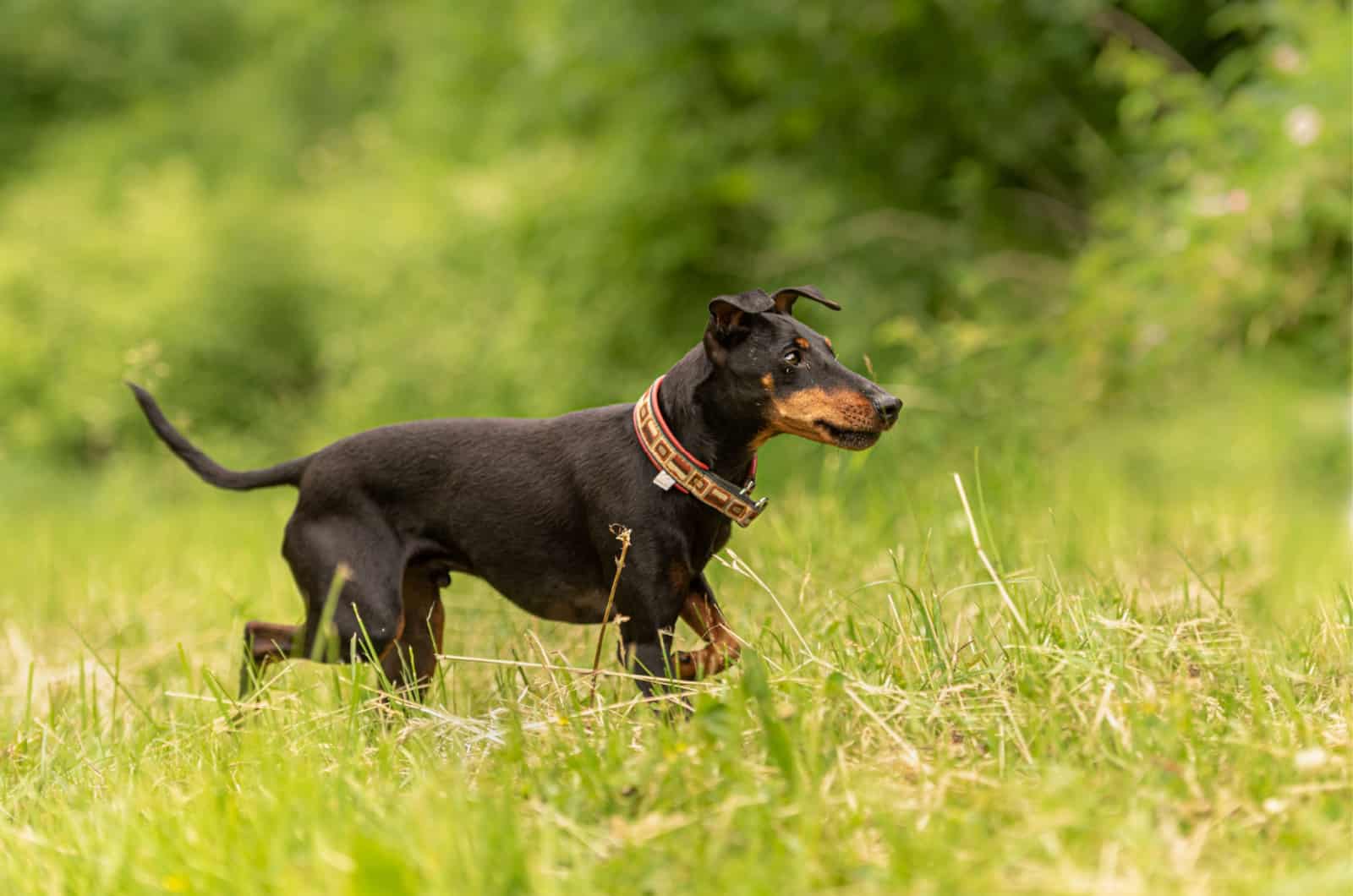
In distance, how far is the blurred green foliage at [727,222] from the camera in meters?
7.21

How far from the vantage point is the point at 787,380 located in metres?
3.17

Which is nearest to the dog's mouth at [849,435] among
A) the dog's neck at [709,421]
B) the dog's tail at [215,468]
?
the dog's neck at [709,421]

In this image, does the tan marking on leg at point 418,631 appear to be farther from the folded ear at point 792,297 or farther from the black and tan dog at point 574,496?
the folded ear at point 792,297

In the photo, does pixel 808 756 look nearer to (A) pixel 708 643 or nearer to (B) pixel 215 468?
(A) pixel 708 643

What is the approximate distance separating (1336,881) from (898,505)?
3098 mm

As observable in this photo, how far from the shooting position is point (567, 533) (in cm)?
345

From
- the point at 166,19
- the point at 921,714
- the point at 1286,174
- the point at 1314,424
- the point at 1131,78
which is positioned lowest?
the point at 1314,424

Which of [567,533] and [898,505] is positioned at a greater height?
[567,533]

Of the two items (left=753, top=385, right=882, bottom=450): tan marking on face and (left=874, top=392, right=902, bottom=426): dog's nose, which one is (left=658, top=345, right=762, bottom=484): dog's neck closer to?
(left=753, top=385, right=882, bottom=450): tan marking on face

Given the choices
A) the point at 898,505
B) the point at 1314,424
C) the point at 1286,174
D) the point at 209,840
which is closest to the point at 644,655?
the point at 209,840

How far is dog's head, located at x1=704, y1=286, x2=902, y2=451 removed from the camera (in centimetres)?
309

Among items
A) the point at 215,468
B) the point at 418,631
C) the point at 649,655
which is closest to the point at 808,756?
the point at 649,655

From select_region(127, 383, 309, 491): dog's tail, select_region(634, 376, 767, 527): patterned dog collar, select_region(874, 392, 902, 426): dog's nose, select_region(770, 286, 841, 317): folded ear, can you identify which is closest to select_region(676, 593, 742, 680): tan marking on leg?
select_region(634, 376, 767, 527): patterned dog collar

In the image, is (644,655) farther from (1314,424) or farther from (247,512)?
(247,512)
